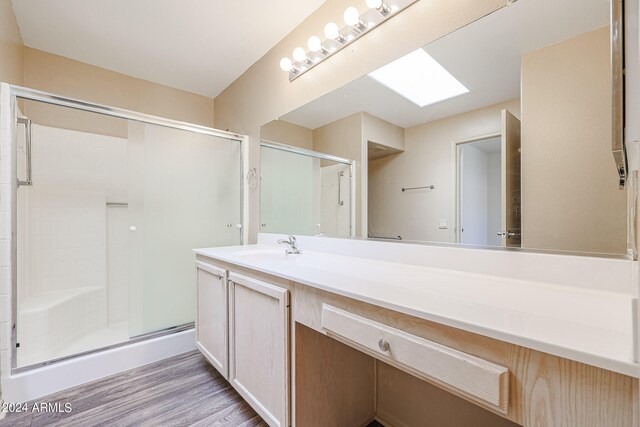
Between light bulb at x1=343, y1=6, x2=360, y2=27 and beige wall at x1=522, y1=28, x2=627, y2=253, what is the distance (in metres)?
0.87

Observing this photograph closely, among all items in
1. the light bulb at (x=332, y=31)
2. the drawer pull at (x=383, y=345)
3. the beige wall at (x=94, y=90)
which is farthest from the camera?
the beige wall at (x=94, y=90)

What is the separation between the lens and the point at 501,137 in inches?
40.5

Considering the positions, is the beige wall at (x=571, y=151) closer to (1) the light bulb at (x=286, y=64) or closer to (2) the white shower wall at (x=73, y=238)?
(1) the light bulb at (x=286, y=64)

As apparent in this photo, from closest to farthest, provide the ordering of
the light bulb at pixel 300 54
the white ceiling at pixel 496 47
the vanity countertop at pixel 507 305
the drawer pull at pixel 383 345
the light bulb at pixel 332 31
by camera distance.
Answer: the vanity countertop at pixel 507 305, the drawer pull at pixel 383 345, the white ceiling at pixel 496 47, the light bulb at pixel 332 31, the light bulb at pixel 300 54

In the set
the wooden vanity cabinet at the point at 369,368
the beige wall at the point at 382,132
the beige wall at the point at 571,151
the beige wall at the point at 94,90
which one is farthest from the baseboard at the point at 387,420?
the beige wall at the point at 94,90

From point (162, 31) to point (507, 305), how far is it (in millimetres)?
2580

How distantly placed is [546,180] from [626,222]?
0.23 metres

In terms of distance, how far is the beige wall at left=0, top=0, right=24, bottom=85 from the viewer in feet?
5.18

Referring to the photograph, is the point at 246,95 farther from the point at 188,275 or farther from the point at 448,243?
the point at 448,243

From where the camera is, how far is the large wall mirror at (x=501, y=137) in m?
0.84

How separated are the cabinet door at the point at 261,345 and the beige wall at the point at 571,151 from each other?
0.98 m

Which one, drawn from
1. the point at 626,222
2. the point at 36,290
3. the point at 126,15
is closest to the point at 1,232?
the point at 36,290

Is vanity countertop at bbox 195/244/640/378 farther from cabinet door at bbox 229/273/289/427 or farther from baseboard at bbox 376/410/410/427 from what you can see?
baseboard at bbox 376/410/410/427

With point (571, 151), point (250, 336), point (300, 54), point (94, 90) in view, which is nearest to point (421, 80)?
Answer: point (571, 151)
